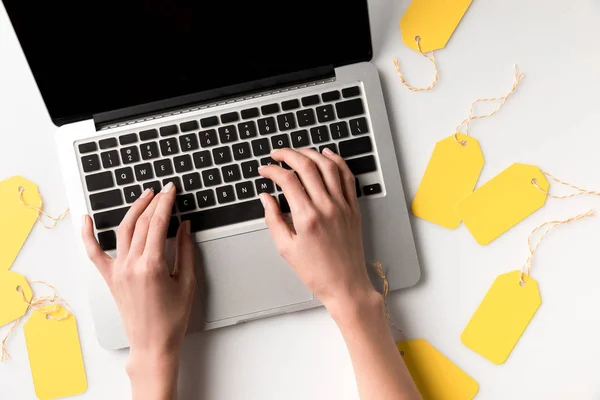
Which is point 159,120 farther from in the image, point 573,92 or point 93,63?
point 573,92

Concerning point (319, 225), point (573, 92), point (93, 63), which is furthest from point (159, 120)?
point (573, 92)

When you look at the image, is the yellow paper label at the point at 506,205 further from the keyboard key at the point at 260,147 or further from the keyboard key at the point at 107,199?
the keyboard key at the point at 107,199

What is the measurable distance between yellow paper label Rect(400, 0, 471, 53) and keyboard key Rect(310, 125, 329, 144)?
0.17m

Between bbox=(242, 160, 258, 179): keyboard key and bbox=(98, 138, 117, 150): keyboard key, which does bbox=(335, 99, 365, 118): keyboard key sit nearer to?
bbox=(242, 160, 258, 179): keyboard key

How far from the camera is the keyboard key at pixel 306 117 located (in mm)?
665

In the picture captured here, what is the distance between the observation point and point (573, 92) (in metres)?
0.69

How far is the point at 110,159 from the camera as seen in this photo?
66 centimetres

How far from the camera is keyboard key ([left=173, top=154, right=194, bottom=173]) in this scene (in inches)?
26.0

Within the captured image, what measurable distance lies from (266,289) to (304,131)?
198 mm

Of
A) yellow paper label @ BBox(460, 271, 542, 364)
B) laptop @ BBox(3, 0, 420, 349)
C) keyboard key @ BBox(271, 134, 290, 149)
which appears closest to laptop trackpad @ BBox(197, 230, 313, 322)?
laptop @ BBox(3, 0, 420, 349)

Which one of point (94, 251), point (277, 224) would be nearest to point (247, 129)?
point (277, 224)

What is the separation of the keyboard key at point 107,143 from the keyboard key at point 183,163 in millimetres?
77

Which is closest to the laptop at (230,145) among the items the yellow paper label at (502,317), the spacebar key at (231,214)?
the spacebar key at (231,214)

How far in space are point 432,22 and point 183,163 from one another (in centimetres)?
37
